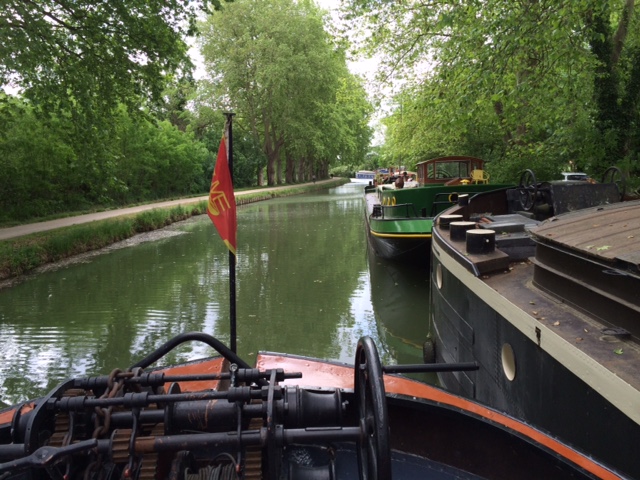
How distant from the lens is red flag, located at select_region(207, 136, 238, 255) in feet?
11.5

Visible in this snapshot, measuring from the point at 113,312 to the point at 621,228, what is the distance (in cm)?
763

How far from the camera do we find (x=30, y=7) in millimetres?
10531

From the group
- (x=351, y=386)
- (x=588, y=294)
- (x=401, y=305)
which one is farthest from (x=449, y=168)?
(x=351, y=386)

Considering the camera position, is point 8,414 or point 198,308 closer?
point 8,414

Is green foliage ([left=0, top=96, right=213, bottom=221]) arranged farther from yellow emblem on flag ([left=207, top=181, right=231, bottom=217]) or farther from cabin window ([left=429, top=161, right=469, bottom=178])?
yellow emblem on flag ([left=207, top=181, right=231, bottom=217])

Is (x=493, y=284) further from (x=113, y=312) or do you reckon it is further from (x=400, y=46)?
(x=400, y=46)

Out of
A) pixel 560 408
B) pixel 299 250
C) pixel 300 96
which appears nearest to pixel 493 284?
pixel 560 408

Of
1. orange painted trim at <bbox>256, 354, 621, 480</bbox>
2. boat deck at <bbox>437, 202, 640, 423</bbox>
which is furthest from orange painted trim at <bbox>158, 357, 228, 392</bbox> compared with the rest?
boat deck at <bbox>437, 202, 640, 423</bbox>

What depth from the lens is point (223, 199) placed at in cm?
356

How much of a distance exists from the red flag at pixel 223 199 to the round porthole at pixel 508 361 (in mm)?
2032

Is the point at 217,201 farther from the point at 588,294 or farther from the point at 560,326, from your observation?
the point at 588,294

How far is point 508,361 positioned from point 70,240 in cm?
1244

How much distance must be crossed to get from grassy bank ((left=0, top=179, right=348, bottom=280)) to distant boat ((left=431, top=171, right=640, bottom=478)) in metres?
9.72

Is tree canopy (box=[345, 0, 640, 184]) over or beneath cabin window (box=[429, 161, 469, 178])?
over
